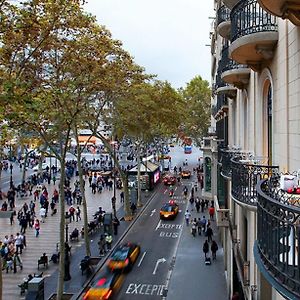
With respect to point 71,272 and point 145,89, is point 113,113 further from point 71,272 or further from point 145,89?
point 71,272

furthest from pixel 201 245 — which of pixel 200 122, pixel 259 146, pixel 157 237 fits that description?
pixel 200 122

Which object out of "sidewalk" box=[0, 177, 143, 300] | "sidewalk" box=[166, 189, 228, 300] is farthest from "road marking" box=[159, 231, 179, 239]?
"sidewalk" box=[0, 177, 143, 300]

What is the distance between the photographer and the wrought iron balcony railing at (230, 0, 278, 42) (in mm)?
8288

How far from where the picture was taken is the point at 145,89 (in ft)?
116

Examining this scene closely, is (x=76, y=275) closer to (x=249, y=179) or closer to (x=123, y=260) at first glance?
(x=123, y=260)

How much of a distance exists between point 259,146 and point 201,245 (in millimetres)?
19028

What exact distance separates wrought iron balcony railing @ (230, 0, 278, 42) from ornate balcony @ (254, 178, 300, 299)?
4.14 meters

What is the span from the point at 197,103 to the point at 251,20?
182 feet

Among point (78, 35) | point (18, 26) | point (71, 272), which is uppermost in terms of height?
point (78, 35)

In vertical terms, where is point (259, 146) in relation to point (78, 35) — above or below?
below

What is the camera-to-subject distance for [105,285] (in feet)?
65.5

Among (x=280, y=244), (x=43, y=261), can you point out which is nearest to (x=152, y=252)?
(x=43, y=261)

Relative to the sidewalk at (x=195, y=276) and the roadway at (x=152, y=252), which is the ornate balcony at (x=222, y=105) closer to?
the sidewalk at (x=195, y=276)

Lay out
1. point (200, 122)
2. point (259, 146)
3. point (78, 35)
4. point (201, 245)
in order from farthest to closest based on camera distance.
A: 1. point (200, 122)
2. point (201, 245)
3. point (78, 35)
4. point (259, 146)
